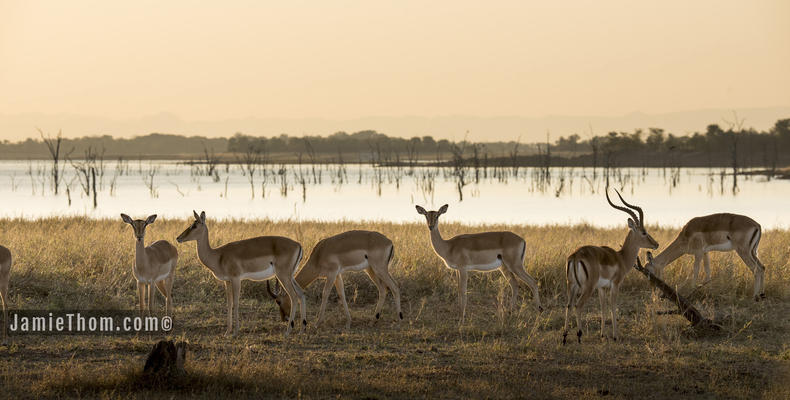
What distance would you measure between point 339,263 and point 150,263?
2.37 metres

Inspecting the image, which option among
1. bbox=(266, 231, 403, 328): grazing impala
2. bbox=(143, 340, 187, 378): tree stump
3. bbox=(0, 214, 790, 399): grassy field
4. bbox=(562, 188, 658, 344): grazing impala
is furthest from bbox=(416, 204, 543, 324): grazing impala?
bbox=(143, 340, 187, 378): tree stump

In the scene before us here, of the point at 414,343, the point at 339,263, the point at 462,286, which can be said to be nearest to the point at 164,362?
the point at 414,343

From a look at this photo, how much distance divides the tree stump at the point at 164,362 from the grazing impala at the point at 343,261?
Result: 325 centimetres

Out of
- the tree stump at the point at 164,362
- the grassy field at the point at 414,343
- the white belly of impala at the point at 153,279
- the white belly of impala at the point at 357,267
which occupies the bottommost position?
the grassy field at the point at 414,343

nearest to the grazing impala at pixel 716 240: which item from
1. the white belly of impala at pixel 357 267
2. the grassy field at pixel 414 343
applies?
the grassy field at pixel 414 343

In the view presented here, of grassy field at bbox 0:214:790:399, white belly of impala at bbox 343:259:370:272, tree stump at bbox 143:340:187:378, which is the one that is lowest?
grassy field at bbox 0:214:790:399

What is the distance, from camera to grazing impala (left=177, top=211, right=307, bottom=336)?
35.5 ft

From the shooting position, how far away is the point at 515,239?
41.2 ft

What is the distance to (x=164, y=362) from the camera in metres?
8.21

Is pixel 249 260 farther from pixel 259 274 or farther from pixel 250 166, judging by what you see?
pixel 250 166

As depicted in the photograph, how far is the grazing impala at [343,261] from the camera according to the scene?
455 inches

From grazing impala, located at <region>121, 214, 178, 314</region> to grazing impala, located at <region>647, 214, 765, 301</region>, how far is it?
7440 millimetres

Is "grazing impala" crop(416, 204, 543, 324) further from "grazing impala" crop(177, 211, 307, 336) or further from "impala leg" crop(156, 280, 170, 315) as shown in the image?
"impala leg" crop(156, 280, 170, 315)

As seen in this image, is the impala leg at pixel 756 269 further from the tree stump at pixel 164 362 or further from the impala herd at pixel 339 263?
the tree stump at pixel 164 362
